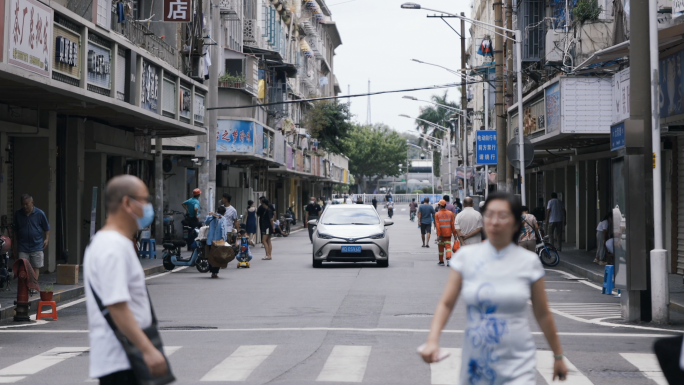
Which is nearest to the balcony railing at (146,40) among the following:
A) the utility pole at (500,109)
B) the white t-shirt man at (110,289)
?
the utility pole at (500,109)

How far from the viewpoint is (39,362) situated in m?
10.1

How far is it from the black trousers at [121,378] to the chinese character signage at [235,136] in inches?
1452

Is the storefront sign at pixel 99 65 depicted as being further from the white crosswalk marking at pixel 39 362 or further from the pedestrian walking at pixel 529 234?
the pedestrian walking at pixel 529 234

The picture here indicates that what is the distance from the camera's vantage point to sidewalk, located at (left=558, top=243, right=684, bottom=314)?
51.3 feet

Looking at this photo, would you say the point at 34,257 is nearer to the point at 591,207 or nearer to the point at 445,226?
the point at 445,226

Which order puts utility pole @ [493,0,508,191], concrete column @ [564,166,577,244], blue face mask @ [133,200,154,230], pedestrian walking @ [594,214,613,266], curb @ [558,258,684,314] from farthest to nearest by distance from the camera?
1. concrete column @ [564,166,577,244]
2. utility pole @ [493,0,508,191]
3. pedestrian walking @ [594,214,613,266]
4. curb @ [558,258,684,314]
5. blue face mask @ [133,200,154,230]

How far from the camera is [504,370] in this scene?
4.91 m

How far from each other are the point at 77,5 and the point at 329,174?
2830 inches

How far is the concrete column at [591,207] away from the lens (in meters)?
31.6

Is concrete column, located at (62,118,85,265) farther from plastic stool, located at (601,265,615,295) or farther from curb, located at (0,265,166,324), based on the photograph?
plastic stool, located at (601,265,615,295)

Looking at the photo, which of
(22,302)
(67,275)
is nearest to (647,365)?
(22,302)

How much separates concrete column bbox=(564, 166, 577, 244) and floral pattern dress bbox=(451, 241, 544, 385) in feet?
105

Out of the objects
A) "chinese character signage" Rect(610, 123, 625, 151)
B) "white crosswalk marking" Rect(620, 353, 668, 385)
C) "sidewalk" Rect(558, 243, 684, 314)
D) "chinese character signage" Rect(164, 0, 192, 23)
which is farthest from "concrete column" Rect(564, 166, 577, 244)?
"white crosswalk marking" Rect(620, 353, 668, 385)

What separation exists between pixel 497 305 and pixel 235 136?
37.5m
